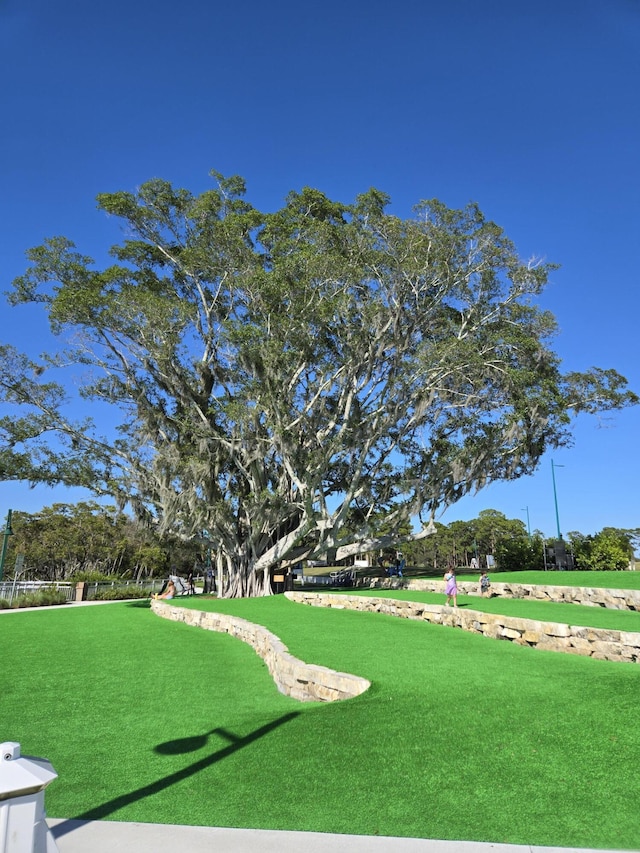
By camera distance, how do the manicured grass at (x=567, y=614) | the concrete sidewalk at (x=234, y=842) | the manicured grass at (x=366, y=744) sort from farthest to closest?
the manicured grass at (x=567, y=614) → the manicured grass at (x=366, y=744) → the concrete sidewalk at (x=234, y=842)

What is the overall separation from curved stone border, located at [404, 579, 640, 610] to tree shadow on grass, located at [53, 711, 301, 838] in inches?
498

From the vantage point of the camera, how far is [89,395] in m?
23.9

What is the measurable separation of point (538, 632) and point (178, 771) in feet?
22.0

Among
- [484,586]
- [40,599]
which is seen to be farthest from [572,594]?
[40,599]

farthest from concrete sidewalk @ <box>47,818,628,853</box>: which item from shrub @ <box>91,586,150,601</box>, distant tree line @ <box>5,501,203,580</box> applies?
distant tree line @ <box>5,501,203,580</box>

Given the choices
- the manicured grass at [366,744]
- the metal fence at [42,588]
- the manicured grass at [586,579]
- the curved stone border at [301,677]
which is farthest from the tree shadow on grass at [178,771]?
the metal fence at [42,588]

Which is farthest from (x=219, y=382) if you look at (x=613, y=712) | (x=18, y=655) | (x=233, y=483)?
(x=613, y=712)

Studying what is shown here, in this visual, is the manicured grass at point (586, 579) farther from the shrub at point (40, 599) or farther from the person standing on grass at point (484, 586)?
the shrub at point (40, 599)

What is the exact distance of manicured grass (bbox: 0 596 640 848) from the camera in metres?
3.78

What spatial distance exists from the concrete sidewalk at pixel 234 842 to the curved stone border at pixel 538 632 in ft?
18.5

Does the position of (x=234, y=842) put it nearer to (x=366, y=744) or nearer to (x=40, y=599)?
(x=366, y=744)

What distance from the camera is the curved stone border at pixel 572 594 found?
1523 centimetres

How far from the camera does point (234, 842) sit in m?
3.45

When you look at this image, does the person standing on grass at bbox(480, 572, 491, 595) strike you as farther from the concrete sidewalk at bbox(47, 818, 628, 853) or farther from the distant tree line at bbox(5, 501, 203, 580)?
the distant tree line at bbox(5, 501, 203, 580)
